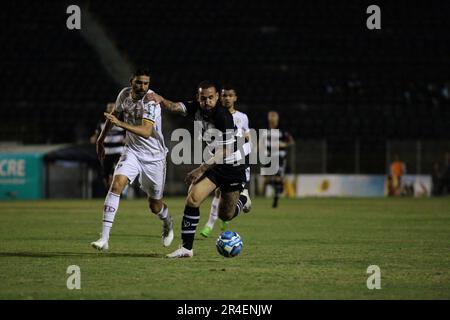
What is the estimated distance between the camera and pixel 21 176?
29.0m

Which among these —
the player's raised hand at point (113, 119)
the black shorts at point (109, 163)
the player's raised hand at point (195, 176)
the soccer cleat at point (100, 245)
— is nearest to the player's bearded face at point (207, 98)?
the player's raised hand at point (195, 176)

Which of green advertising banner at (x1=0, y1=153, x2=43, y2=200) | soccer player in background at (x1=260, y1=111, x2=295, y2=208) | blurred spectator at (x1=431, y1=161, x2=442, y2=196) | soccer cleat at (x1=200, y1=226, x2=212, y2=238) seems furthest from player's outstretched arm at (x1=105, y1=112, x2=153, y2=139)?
blurred spectator at (x1=431, y1=161, x2=442, y2=196)

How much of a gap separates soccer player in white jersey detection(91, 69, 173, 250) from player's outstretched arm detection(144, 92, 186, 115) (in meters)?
0.06

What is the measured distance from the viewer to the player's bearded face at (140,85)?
11.2m

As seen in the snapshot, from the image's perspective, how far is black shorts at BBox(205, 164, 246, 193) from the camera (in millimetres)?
10789

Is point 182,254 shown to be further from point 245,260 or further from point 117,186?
point 117,186

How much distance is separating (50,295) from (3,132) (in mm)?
26812

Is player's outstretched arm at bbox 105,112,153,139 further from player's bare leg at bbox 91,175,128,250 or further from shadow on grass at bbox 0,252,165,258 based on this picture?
shadow on grass at bbox 0,252,165,258

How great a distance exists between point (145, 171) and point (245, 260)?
2177 millimetres

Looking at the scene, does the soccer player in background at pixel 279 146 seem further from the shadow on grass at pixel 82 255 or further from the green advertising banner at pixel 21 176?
the shadow on grass at pixel 82 255

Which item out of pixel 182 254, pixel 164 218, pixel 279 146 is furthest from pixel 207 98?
pixel 279 146
